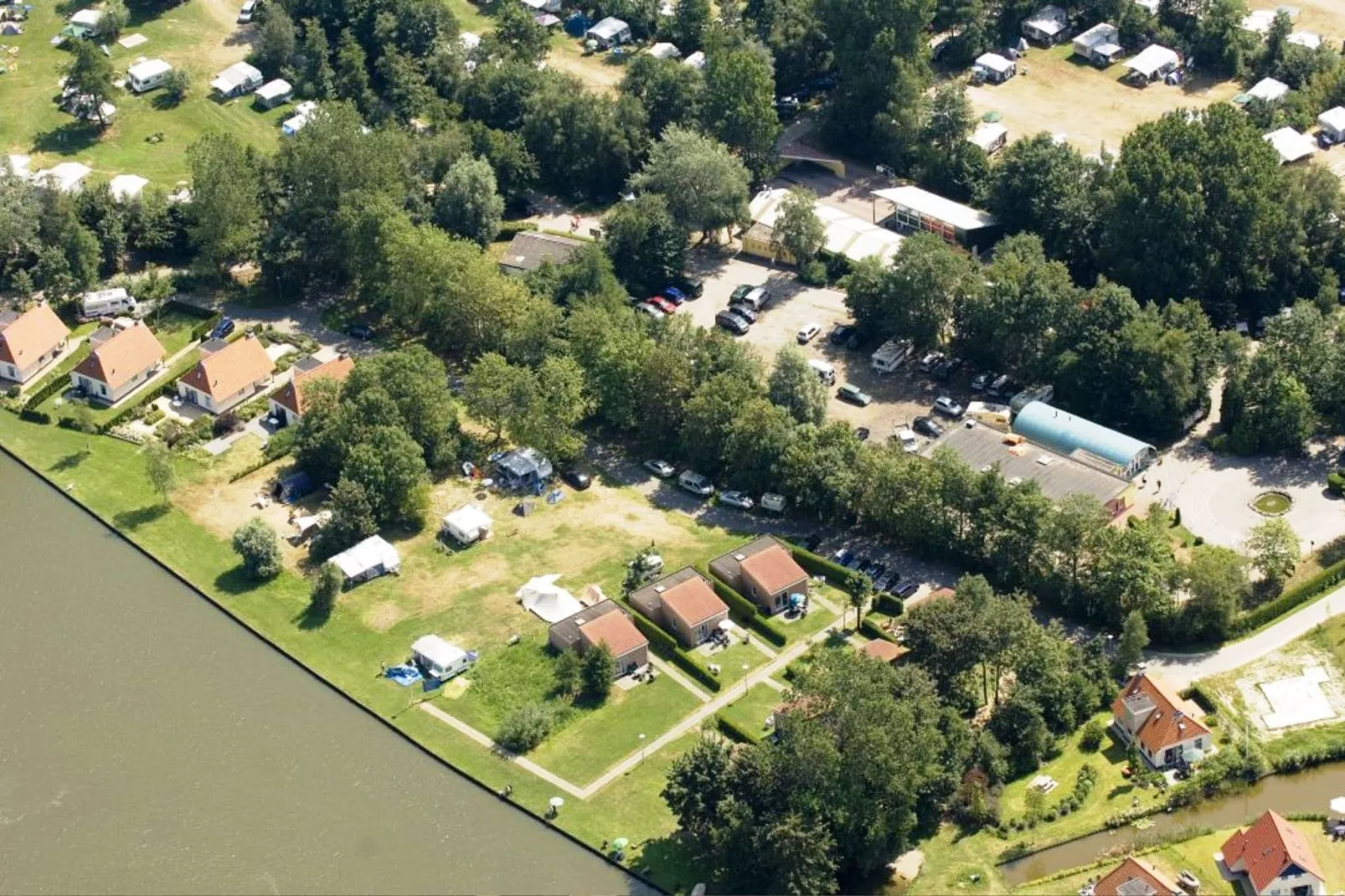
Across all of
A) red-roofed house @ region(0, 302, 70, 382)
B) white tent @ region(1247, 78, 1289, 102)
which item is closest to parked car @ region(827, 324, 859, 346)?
white tent @ region(1247, 78, 1289, 102)

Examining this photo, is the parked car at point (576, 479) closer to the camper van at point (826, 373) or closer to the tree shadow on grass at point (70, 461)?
the camper van at point (826, 373)

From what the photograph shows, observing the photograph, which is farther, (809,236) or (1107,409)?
(809,236)

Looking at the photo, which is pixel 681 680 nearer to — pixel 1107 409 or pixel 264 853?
pixel 264 853

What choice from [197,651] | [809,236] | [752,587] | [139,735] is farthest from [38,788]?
[809,236]

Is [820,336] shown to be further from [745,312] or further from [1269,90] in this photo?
[1269,90]

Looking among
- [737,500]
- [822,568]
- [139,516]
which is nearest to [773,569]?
[822,568]

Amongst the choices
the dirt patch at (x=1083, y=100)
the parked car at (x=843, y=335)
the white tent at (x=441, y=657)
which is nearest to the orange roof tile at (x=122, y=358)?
the white tent at (x=441, y=657)
